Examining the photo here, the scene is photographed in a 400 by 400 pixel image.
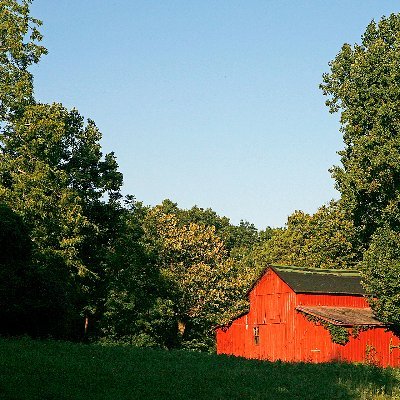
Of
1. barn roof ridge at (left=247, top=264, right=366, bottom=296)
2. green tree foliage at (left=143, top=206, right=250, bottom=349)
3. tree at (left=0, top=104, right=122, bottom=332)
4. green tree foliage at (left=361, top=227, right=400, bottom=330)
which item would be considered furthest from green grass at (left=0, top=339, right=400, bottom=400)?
green tree foliage at (left=143, top=206, right=250, bottom=349)

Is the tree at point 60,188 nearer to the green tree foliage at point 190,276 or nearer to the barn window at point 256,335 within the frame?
the green tree foliage at point 190,276

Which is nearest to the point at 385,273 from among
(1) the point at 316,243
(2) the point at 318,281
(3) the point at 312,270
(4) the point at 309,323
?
(4) the point at 309,323

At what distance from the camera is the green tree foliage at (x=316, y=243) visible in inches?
2908

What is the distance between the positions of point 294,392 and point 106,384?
722 centimetres

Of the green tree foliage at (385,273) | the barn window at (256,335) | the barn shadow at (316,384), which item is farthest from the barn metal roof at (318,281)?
the barn shadow at (316,384)

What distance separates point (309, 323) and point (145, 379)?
29.0 meters

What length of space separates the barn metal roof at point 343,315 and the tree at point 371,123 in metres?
7.04

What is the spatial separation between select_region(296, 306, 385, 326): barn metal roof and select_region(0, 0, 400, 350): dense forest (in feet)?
4.57

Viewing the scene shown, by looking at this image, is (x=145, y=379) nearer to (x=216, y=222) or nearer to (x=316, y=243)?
(x=316, y=243)

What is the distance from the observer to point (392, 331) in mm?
49844

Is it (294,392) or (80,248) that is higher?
(80,248)

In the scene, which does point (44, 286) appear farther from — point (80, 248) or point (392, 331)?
point (392, 331)

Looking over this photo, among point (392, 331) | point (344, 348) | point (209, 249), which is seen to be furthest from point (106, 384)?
point (209, 249)

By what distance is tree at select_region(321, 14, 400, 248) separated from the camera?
149ft
